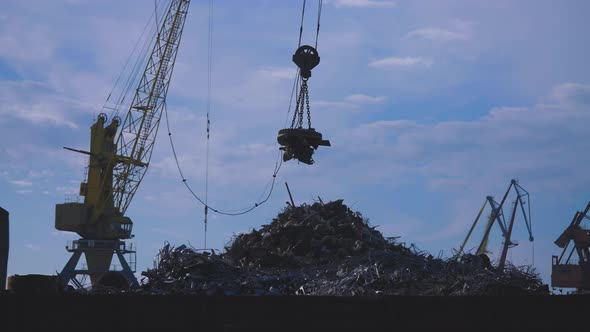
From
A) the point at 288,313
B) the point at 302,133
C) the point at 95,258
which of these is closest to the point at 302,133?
the point at 302,133

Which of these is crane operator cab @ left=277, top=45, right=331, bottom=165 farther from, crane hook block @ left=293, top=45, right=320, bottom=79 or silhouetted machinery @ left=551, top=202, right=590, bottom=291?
silhouetted machinery @ left=551, top=202, right=590, bottom=291

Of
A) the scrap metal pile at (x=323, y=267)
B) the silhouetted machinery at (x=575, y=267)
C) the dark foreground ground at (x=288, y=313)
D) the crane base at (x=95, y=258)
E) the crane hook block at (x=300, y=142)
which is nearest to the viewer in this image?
the dark foreground ground at (x=288, y=313)

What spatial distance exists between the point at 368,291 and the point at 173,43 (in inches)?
2246

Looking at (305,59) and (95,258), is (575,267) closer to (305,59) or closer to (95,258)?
(305,59)

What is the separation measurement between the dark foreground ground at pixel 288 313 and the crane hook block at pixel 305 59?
1555cm

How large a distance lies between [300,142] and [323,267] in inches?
179

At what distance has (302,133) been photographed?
94.0ft

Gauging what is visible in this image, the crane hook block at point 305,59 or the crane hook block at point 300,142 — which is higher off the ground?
the crane hook block at point 305,59

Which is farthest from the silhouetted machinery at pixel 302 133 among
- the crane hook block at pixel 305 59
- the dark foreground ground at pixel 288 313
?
the dark foreground ground at pixel 288 313

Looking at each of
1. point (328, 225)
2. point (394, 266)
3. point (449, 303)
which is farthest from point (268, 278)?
point (449, 303)

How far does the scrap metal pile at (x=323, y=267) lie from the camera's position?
76.7 ft

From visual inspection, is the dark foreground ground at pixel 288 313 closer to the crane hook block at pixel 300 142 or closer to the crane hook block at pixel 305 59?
the crane hook block at pixel 300 142

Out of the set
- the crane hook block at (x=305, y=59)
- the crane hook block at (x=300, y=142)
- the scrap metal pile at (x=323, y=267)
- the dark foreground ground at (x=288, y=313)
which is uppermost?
the crane hook block at (x=305, y=59)

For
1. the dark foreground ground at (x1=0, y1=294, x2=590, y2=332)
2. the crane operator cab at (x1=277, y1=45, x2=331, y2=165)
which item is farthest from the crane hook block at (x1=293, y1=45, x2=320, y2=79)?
the dark foreground ground at (x1=0, y1=294, x2=590, y2=332)
